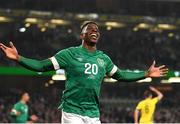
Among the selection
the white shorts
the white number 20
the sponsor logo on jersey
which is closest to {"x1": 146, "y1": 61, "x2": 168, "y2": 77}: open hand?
the sponsor logo on jersey

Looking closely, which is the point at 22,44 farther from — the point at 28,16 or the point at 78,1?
the point at 78,1

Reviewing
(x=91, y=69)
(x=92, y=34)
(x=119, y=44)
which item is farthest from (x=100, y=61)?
(x=119, y=44)

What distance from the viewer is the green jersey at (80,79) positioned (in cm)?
604

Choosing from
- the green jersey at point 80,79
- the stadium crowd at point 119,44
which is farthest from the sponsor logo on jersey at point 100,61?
the stadium crowd at point 119,44

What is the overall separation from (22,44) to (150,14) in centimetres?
734

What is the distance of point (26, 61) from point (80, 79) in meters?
0.63

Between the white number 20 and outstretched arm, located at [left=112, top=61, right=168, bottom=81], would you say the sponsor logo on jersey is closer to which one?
the white number 20

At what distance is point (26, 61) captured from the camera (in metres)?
5.95

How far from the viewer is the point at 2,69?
1129 inches

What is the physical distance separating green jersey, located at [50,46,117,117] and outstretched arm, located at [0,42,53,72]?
0.30 ft

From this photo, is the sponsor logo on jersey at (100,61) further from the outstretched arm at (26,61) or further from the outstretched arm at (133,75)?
the outstretched arm at (26,61)

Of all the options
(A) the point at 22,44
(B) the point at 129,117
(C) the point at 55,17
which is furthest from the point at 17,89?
(B) the point at 129,117

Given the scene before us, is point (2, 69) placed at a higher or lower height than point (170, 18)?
lower

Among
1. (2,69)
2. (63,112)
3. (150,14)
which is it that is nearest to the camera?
(63,112)
